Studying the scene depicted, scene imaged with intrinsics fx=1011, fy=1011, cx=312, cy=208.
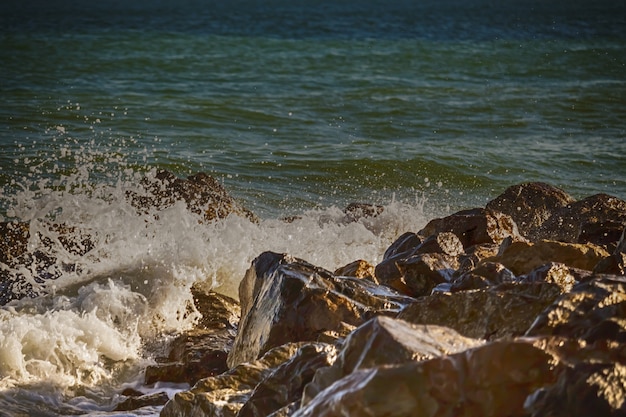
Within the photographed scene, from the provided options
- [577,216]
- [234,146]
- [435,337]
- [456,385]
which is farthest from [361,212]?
[456,385]

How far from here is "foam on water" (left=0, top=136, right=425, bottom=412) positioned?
5387mm

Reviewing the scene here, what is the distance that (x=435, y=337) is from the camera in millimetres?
2928

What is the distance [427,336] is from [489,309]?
0.74 meters

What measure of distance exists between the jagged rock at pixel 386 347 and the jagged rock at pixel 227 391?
0.60m

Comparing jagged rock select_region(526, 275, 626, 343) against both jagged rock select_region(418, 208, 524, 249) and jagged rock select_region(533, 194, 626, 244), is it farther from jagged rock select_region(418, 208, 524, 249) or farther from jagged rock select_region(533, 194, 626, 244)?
jagged rock select_region(533, 194, 626, 244)

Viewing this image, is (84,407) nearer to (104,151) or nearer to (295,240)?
(295,240)

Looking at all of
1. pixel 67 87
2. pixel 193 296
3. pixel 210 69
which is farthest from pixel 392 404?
pixel 210 69

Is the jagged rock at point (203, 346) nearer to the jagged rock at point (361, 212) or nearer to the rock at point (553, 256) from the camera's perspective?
the rock at point (553, 256)

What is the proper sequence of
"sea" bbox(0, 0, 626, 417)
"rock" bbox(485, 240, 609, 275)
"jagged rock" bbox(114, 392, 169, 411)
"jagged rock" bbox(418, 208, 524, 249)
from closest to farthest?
1. "jagged rock" bbox(114, 392, 169, 411)
2. "rock" bbox(485, 240, 609, 275)
3. "sea" bbox(0, 0, 626, 417)
4. "jagged rock" bbox(418, 208, 524, 249)

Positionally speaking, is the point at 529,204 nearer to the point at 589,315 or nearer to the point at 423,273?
the point at 423,273

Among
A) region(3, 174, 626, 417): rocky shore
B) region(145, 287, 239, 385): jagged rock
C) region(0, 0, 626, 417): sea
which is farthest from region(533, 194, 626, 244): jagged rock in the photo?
region(145, 287, 239, 385): jagged rock

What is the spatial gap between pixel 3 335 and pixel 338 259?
2.57 meters

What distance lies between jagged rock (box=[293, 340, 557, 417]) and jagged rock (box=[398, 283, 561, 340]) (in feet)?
2.73

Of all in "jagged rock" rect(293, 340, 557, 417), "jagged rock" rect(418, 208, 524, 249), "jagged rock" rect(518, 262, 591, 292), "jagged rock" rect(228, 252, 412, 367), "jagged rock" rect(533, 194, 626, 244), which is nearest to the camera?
"jagged rock" rect(293, 340, 557, 417)
